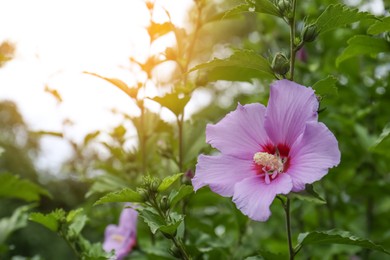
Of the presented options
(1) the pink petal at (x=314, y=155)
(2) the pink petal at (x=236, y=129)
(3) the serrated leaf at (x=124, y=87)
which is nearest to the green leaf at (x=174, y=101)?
(3) the serrated leaf at (x=124, y=87)

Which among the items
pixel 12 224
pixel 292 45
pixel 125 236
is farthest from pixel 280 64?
pixel 12 224

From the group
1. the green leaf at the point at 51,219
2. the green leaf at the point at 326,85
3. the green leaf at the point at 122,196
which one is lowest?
the green leaf at the point at 51,219

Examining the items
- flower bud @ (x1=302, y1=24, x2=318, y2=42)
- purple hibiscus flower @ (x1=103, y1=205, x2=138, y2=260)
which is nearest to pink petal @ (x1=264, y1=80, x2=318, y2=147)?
flower bud @ (x1=302, y1=24, x2=318, y2=42)

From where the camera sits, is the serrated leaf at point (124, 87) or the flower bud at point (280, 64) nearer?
the flower bud at point (280, 64)

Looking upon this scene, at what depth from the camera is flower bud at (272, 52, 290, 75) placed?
95 centimetres

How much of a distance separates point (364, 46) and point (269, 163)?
1.29 feet

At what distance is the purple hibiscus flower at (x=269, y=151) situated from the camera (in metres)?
0.87

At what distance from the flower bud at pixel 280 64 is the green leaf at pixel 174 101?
12.8 inches

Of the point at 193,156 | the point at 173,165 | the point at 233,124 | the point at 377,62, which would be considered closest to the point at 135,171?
the point at 173,165

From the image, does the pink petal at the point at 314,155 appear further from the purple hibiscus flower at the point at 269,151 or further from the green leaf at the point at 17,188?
the green leaf at the point at 17,188

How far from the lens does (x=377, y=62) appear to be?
2.19m

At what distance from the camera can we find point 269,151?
0.99 meters

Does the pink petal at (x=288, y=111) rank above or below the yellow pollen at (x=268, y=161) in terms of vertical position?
above

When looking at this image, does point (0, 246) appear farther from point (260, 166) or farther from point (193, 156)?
point (260, 166)
